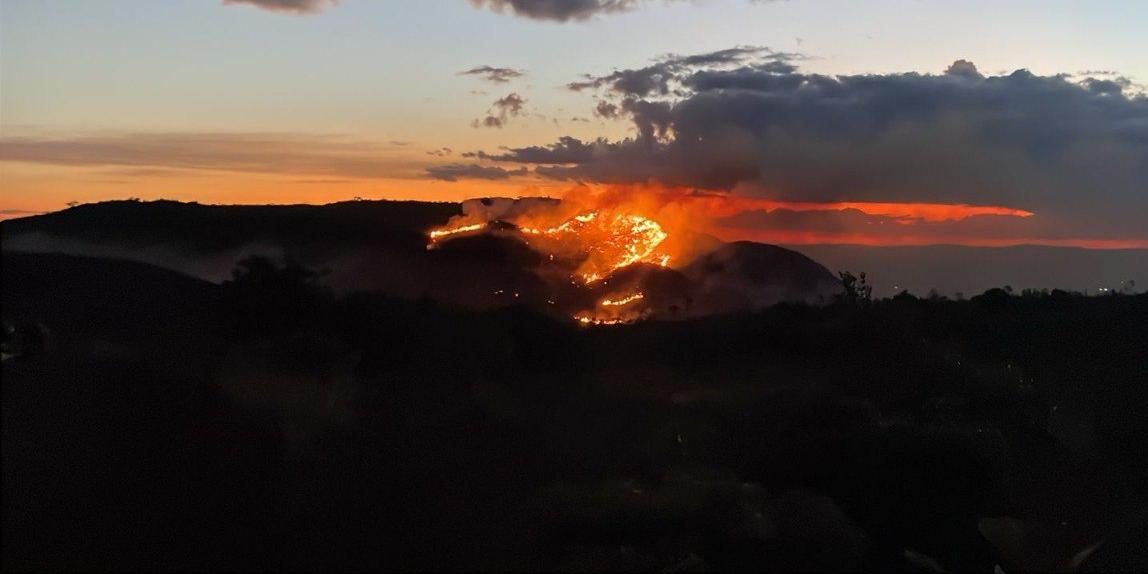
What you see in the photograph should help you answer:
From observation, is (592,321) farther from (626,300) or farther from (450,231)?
(450,231)

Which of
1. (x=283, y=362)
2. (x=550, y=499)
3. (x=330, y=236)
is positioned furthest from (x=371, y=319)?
(x=330, y=236)

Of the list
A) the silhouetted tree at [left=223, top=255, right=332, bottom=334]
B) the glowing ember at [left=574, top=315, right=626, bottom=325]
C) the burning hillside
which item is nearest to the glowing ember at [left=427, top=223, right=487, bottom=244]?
the burning hillside

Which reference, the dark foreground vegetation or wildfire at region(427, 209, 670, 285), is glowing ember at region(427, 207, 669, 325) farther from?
the dark foreground vegetation

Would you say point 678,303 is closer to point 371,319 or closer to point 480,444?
point 371,319

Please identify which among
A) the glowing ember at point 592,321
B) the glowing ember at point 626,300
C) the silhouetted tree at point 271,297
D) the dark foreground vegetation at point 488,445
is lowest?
the dark foreground vegetation at point 488,445

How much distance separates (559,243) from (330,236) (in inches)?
594

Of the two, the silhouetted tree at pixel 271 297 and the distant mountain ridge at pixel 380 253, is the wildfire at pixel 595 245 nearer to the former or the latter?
the distant mountain ridge at pixel 380 253

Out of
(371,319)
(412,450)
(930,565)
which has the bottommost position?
(930,565)

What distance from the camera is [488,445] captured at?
2225cm

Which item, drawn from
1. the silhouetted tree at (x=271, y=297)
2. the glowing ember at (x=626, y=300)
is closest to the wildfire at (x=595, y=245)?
the glowing ember at (x=626, y=300)

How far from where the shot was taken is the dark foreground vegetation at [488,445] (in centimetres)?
1745

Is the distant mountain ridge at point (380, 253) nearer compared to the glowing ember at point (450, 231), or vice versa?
the distant mountain ridge at point (380, 253)

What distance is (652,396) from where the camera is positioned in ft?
92.7

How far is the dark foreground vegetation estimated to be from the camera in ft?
57.3
